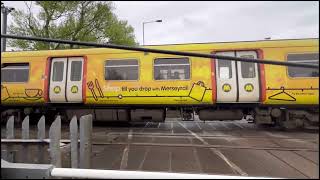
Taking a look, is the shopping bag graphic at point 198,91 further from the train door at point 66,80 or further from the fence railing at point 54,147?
the fence railing at point 54,147

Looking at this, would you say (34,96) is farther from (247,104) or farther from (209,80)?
(247,104)

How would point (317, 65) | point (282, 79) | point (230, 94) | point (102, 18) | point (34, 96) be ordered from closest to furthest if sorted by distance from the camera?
point (317, 65) < point (102, 18) < point (282, 79) < point (230, 94) < point (34, 96)

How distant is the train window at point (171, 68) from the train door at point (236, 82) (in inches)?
38.6

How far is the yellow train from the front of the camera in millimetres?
10891

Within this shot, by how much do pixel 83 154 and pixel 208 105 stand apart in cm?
892

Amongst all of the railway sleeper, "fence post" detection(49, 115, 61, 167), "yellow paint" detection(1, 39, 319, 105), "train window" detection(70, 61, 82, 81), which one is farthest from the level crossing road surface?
"train window" detection(70, 61, 82, 81)

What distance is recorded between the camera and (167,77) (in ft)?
38.2

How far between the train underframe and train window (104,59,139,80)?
1.04 metres

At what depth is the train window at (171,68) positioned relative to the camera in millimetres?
11352

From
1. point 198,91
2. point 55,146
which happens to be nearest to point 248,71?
point 198,91

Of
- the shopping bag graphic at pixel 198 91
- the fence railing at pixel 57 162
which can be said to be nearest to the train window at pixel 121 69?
the shopping bag graphic at pixel 198 91

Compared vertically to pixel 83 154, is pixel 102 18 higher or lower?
higher

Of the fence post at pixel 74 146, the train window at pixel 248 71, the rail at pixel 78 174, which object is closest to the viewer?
the rail at pixel 78 174

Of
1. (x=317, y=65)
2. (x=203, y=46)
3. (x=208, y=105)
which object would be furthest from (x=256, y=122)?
(x=317, y=65)
